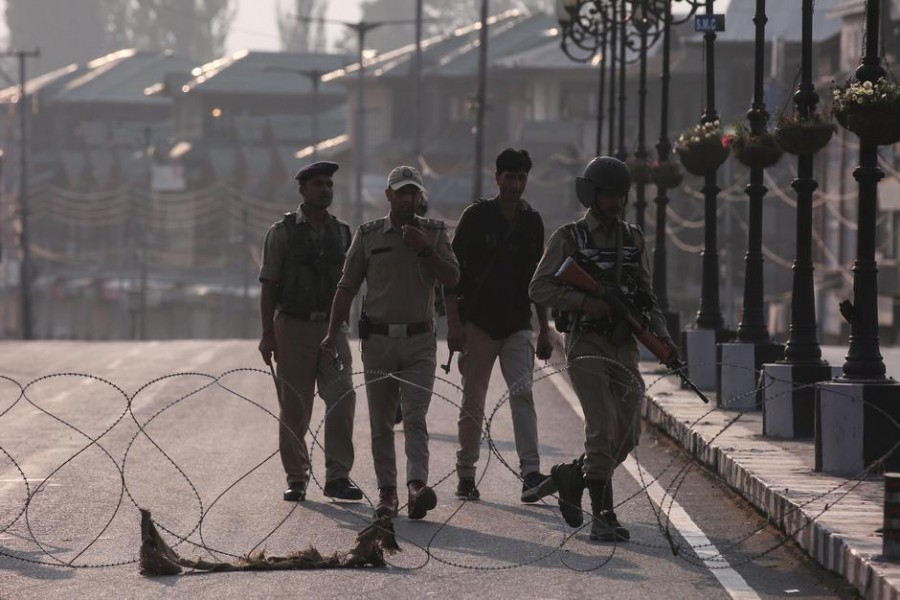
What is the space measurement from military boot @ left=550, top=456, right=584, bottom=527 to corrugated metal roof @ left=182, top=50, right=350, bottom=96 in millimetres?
86130

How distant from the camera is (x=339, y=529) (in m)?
11.2

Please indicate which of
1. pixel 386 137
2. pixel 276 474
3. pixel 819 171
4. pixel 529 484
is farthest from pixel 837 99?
pixel 386 137

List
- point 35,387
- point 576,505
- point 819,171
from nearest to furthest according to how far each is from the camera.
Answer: point 576,505, point 35,387, point 819,171

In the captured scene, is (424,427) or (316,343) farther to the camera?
(316,343)

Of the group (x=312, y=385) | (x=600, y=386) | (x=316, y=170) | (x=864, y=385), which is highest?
(x=316, y=170)

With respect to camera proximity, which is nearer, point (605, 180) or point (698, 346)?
point (605, 180)

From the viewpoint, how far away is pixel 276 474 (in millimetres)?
14047

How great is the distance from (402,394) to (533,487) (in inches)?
43.1

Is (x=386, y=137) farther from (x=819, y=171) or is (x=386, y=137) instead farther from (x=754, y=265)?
(x=754, y=265)

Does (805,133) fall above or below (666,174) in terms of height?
above

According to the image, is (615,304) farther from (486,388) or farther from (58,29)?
(58,29)

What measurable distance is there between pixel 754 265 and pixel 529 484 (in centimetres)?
700

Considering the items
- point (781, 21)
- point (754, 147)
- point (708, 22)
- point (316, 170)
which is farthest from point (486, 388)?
point (781, 21)

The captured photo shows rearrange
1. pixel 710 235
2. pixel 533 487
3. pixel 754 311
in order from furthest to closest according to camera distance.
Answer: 1. pixel 710 235
2. pixel 754 311
3. pixel 533 487
